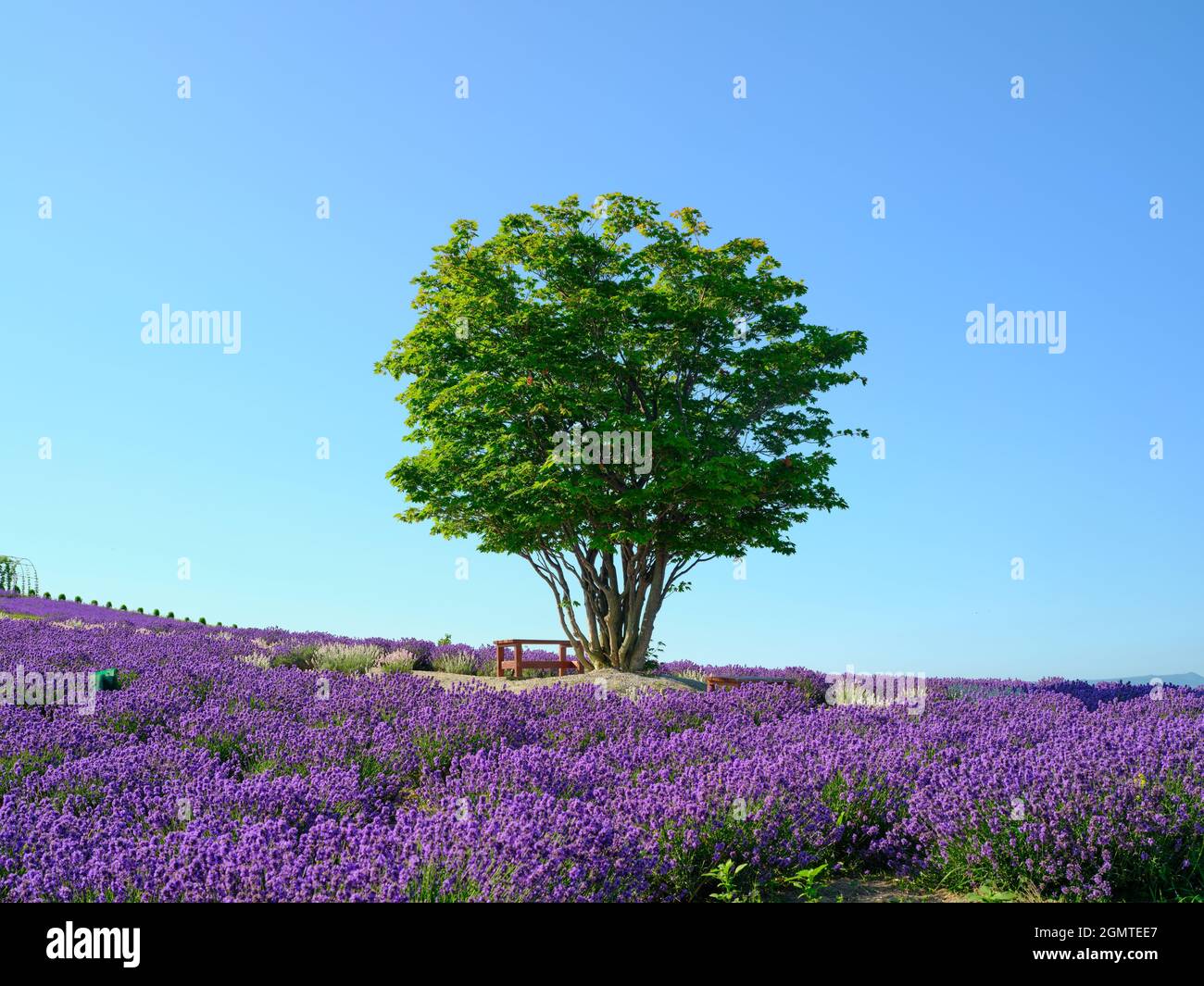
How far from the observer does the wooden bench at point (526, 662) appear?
54.5 ft

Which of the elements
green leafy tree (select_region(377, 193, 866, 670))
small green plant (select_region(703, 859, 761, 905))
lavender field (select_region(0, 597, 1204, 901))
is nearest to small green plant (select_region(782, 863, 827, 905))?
lavender field (select_region(0, 597, 1204, 901))

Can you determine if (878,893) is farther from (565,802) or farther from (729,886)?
(565,802)

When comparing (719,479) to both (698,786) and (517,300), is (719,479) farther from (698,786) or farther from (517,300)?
(698,786)

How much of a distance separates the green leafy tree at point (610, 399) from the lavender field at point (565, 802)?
851 centimetres

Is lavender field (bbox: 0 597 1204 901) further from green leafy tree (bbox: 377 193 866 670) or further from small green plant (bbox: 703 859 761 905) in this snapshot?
green leafy tree (bbox: 377 193 866 670)

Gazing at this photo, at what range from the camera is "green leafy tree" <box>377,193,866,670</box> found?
15547 millimetres

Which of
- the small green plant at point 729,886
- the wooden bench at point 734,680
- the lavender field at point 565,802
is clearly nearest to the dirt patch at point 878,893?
the lavender field at point 565,802

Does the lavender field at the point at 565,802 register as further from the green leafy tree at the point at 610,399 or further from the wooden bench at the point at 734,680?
the green leafy tree at the point at 610,399

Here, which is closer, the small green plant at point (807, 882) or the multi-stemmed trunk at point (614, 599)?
the small green plant at point (807, 882)

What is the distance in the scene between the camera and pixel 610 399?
15.6 m

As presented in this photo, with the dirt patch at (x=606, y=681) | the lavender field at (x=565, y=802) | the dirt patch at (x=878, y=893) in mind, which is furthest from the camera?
the dirt patch at (x=606, y=681)

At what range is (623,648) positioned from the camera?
54.6 ft

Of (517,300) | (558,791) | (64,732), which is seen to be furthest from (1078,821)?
(517,300)
